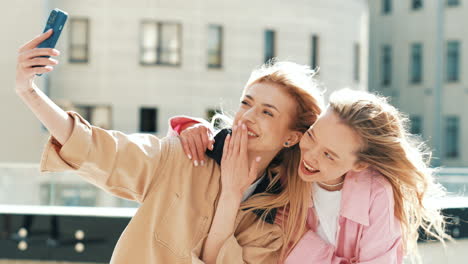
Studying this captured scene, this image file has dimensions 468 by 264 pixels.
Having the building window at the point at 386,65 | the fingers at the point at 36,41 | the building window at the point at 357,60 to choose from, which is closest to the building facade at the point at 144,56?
the building window at the point at 357,60

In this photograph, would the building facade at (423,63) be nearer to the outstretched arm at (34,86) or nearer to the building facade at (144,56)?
the building facade at (144,56)

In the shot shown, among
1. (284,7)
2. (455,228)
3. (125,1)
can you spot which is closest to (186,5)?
(125,1)

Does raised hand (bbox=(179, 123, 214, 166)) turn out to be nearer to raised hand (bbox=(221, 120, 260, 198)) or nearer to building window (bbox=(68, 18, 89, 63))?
raised hand (bbox=(221, 120, 260, 198))

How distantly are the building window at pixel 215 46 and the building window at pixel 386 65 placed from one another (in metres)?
14.0

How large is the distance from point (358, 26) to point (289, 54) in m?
4.38

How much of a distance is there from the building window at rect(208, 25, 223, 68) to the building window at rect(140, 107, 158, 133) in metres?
2.74

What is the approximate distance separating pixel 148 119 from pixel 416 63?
16860 mm

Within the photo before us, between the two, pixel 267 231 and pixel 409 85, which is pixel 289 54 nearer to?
pixel 409 85

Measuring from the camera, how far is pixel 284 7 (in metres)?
27.9

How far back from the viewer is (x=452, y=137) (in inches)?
1415

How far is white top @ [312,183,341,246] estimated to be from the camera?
355 centimetres

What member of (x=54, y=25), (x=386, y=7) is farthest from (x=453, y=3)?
(x=54, y=25)

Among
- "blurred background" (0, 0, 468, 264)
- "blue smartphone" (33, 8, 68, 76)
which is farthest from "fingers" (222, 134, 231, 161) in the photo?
"blurred background" (0, 0, 468, 264)

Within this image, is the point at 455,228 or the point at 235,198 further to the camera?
the point at 455,228
